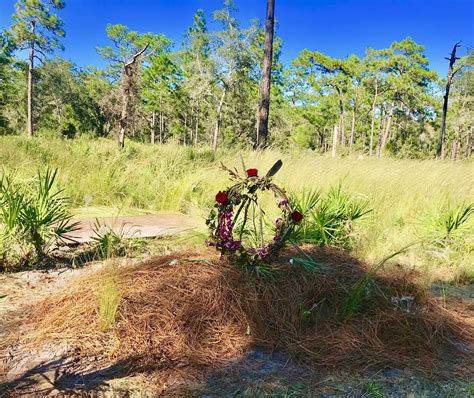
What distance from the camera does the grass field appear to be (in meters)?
4.16

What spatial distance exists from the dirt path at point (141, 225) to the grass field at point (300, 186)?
0.31 m

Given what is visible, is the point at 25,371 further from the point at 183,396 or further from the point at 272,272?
the point at 272,272

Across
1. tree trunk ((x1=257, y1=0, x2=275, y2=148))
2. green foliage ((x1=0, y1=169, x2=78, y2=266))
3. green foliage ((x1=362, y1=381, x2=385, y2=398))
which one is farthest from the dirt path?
tree trunk ((x1=257, y1=0, x2=275, y2=148))

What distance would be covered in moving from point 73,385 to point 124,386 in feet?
0.71

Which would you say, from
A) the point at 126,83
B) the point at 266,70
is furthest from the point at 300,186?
the point at 126,83

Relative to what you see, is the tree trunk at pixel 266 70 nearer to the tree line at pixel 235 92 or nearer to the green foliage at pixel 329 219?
the green foliage at pixel 329 219

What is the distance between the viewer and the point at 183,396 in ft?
5.39

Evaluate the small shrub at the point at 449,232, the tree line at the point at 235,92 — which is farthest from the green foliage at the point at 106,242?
the tree line at the point at 235,92

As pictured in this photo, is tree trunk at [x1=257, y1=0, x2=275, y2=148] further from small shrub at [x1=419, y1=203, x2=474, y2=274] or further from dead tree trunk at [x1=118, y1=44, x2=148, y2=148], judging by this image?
small shrub at [x1=419, y1=203, x2=474, y2=274]

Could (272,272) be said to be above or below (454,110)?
below

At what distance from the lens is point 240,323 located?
2166 mm

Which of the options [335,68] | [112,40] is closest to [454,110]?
[335,68]

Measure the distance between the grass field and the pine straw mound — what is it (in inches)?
56.5

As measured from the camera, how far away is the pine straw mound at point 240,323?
1.95 m
